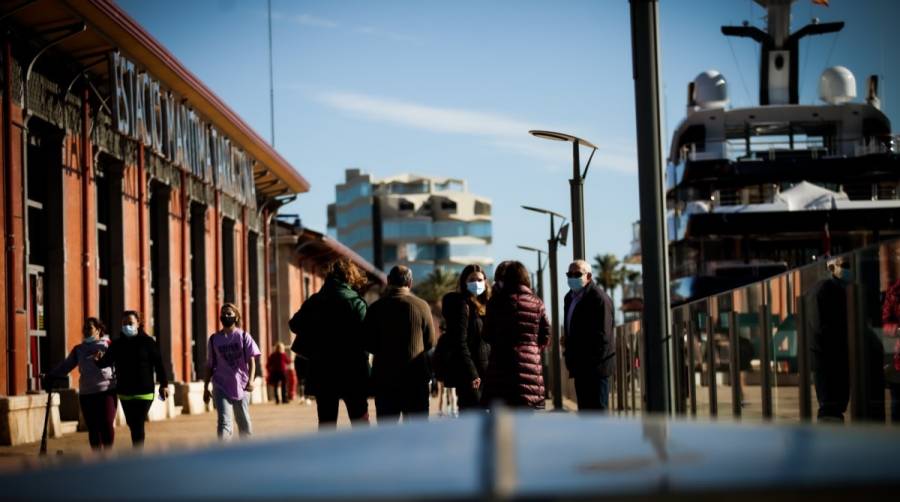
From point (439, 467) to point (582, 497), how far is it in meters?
0.29

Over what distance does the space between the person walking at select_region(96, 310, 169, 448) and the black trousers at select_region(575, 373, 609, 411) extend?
4.37 metres

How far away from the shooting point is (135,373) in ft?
47.2

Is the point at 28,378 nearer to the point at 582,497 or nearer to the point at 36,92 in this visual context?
the point at 36,92

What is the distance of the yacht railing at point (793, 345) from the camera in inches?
348

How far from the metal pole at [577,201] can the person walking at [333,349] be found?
1523cm

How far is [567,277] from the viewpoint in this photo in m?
13.0

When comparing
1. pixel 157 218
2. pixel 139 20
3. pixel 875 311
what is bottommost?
pixel 875 311

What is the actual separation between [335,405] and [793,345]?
3740mm

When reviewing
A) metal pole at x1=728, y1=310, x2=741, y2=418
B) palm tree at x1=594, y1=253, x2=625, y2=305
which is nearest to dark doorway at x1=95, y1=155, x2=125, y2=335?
metal pole at x1=728, y1=310, x2=741, y2=418

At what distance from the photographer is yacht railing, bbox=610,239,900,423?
883 centimetres

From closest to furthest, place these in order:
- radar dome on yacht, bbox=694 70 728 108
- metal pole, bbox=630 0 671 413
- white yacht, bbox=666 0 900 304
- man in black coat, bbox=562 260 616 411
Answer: metal pole, bbox=630 0 671 413 < man in black coat, bbox=562 260 616 411 < white yacht, bbox=666 0 900 304 < radar dome on yacht, bbox=694 70 728 108

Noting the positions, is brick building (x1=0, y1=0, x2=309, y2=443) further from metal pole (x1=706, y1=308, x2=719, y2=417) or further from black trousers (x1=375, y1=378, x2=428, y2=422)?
metal pole (x1=706, y1=308, x2=719, y2=417)

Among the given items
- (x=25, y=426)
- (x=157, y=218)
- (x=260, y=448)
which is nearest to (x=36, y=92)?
(x=25, y=426)

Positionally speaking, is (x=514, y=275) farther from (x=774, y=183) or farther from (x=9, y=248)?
(x=774, y=183)
